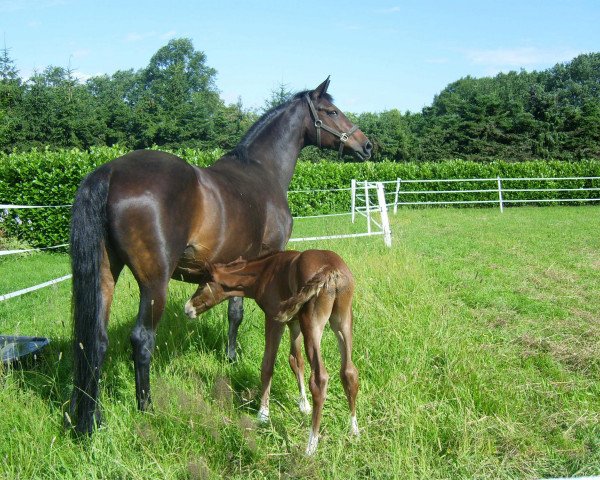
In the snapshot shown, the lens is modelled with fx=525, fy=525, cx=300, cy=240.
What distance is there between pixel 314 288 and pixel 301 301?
11 cm

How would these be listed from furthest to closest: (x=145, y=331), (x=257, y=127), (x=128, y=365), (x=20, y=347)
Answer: (x=257, y=127), (x=20, y=347), (x=128, y=365), (x=145, y=331)

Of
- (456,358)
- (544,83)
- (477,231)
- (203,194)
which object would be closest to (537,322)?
(456,358)

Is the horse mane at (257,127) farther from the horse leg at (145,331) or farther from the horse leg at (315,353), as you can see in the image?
the horse leg at (315,353)

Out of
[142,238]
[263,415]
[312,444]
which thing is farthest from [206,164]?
[312,444]

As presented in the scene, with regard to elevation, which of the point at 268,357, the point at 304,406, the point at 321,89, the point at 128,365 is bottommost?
the point at 304,406

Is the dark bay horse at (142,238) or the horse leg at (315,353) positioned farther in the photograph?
the dark bay horse at (142,238)

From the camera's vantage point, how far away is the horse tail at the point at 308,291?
305 centimetres

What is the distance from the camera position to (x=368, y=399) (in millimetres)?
3615

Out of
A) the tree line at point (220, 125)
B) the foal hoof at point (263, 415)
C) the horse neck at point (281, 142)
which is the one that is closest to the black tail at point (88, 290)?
the foal hoof at point (263, 415)

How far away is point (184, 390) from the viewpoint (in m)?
3.56

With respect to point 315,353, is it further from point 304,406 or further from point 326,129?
point 326,129

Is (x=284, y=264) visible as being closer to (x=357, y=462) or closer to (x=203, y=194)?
(x=203, y=194)

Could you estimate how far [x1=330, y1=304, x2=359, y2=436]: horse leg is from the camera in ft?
10.3

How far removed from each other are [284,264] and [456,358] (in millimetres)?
1655
